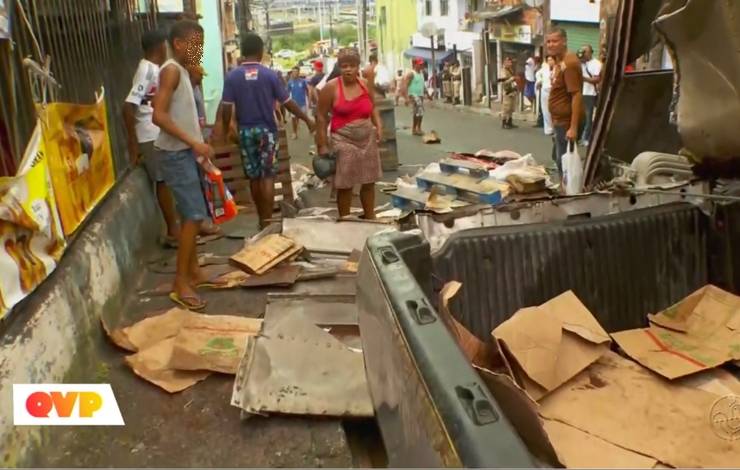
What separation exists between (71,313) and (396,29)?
4461cm

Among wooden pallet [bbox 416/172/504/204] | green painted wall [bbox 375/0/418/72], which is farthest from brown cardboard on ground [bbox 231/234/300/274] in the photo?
green painted wall [bbox 375/0/418/72]

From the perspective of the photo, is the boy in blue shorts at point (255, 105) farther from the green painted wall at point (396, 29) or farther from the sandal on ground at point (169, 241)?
the green painted wall at point (396, 29)

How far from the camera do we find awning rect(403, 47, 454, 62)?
3616cm

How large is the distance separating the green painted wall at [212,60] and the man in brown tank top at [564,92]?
699 centimetres

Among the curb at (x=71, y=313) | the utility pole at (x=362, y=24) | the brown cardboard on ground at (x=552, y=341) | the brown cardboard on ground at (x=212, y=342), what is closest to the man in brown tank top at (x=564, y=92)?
the brown cardboard on ground at (x=212, y=342)

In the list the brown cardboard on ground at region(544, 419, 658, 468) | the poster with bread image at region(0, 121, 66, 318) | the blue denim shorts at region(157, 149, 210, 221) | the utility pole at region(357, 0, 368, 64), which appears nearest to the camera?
the brown cardboard on ground at region(544, 419, 658, 468)

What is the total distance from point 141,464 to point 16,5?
2511 millimetres

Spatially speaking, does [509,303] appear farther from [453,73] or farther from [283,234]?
[453,73]

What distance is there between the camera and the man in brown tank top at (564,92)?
7379 mm

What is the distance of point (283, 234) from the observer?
6047mm

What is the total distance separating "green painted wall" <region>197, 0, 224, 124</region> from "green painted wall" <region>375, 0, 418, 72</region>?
30732 mm

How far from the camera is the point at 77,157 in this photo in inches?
190

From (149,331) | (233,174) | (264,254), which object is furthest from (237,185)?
(149,331)

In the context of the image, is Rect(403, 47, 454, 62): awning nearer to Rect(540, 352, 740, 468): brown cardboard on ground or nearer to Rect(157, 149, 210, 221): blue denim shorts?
Rect(157, 149, 210, 221): blue denim shorts
